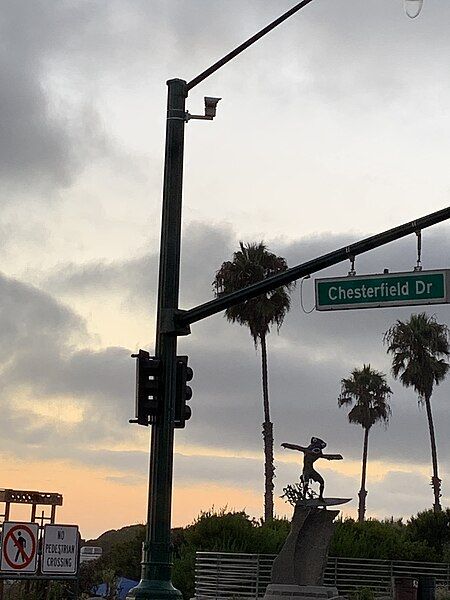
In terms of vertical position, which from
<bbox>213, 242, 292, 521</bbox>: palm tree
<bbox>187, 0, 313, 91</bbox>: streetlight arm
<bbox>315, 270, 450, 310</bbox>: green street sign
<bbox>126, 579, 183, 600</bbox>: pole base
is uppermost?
<bbox>213, 242, 292, 521</bbox>: palm tree

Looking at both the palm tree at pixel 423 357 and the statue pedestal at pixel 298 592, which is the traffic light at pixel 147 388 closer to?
the statue pedestal at pixel 298 592

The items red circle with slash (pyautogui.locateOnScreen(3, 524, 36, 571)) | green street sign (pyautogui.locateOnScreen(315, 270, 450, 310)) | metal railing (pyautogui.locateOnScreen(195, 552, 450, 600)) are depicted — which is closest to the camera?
red circle with slash (pyautogui.locateOnScreen(3, 524, 36, 571))

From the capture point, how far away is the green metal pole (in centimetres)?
1558

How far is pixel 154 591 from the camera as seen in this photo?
603 inches

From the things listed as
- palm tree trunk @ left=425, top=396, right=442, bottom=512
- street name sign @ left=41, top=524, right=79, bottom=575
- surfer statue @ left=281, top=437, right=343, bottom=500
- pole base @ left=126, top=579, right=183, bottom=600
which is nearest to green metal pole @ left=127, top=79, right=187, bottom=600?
pole base @ left=126, top=579, right=183, bottom=600

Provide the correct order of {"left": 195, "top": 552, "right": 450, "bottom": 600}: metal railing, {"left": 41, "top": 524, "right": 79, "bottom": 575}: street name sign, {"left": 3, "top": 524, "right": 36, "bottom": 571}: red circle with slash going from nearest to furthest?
{"left": 3, "top": 524, "right": 36, "bottom": 571}: red circle with slash → {"left": 41, "top": 524, "right": 79, "bottom": 575}: street name sign → {"left": 195, "top": 552, "right": 450, "bottom": 600}: metal railing

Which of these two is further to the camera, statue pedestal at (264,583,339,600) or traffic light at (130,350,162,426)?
statue pedestal at (264,583,339,600)

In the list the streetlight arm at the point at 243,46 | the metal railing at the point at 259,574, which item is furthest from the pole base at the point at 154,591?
the metal railing at the point at 259,574

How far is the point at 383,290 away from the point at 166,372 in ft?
11.0

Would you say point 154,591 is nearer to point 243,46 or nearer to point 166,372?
point 166,372

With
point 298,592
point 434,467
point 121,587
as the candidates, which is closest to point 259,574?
point 298,592

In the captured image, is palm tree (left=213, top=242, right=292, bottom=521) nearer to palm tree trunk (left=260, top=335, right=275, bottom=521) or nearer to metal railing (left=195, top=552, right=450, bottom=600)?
palm tree trunk (left=260, top=335, right=275, bottom=521)

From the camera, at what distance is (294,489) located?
3341cm

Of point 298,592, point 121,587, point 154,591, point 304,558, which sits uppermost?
point 304,558
